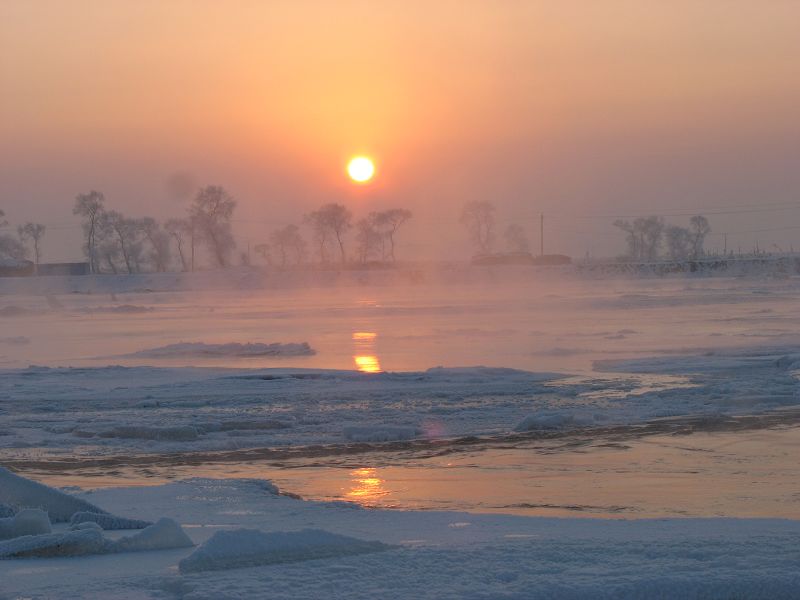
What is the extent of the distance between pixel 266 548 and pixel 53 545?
1.03 metres

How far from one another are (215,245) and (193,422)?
85104 mm

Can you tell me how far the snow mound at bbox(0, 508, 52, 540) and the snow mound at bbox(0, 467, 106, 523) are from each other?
1.86 feet

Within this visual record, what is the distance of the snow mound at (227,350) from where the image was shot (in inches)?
754

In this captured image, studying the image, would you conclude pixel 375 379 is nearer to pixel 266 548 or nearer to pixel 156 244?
pixel 266 548

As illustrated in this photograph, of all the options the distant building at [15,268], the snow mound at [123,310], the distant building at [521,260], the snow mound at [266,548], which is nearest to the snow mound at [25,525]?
the snow mound at [266,548]

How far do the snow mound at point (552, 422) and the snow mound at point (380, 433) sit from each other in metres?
1.08

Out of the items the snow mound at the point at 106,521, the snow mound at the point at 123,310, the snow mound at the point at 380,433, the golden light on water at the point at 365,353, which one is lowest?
the snow mound at the point at 380,433

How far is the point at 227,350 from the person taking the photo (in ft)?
64.6

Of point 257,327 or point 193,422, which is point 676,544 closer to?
point 193,422

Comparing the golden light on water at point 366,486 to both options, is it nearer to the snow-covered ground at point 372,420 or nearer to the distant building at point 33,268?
the snow-covered ground at point 372,420

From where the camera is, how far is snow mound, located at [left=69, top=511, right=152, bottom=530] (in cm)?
541

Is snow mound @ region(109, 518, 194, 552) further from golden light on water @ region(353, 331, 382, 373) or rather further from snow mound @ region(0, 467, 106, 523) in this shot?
golden light on water @ region(353, 331, 382, 373)

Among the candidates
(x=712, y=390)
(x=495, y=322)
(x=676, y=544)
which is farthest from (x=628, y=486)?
(x=495, y=322)

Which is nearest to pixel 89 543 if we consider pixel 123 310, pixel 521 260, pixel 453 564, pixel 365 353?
pixel 453 564
